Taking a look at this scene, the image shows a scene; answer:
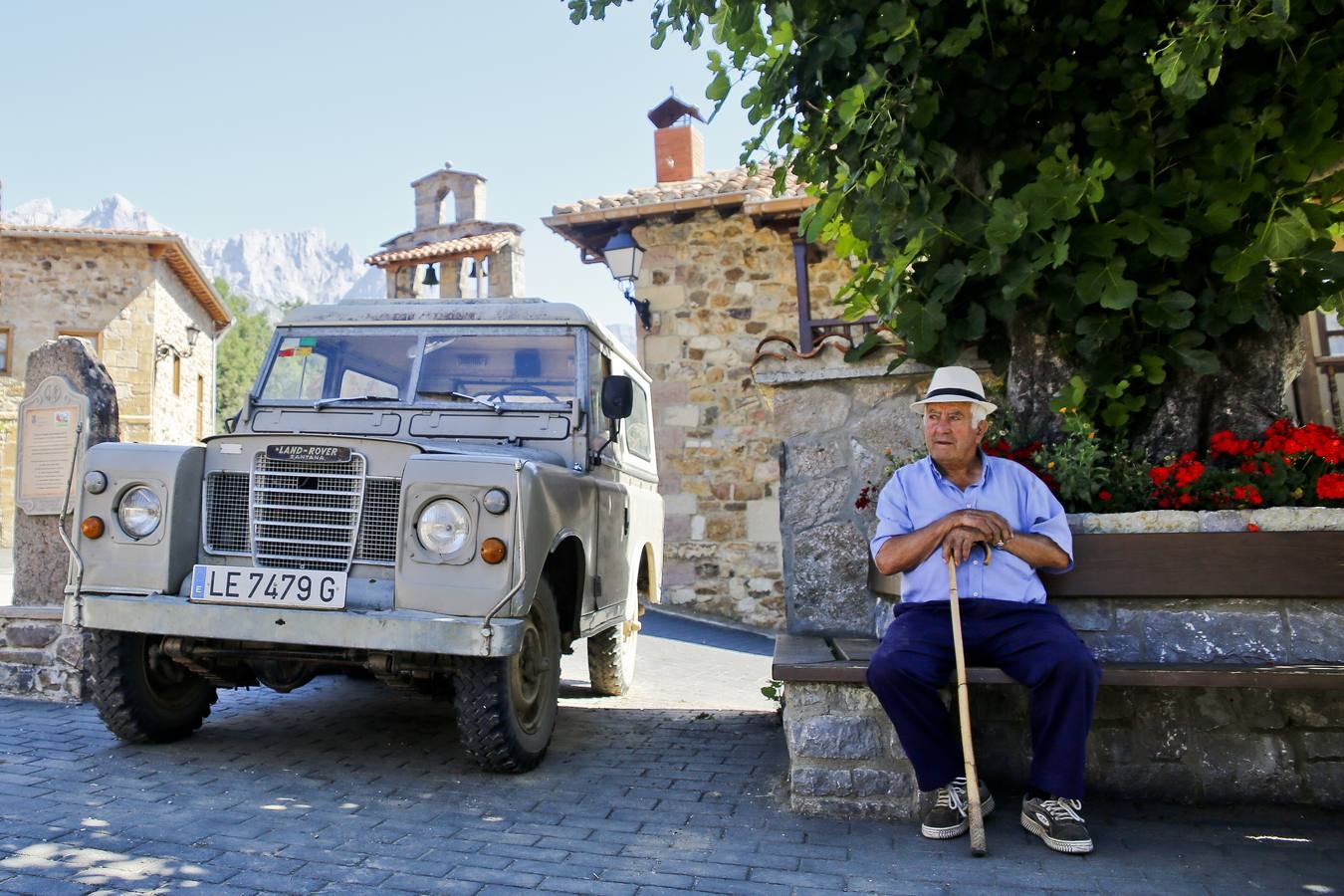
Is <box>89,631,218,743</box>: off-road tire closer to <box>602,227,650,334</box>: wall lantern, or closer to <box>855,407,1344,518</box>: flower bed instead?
<box>855,407,1344,518</box>: flower bed

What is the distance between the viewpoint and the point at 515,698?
12.5 feet

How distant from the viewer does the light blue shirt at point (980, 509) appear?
327 centimetres

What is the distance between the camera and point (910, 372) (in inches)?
177

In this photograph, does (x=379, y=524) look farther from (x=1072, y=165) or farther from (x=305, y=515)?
(x=1072, y=165)

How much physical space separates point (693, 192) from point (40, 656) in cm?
815

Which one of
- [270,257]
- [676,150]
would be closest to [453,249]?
[676,150]

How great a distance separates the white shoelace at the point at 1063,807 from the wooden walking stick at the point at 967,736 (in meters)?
0.20

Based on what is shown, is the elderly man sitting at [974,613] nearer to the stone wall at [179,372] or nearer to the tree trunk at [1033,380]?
the tree trunk at [1033,380]

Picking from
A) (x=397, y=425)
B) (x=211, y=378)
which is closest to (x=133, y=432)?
(x=211, y=378)

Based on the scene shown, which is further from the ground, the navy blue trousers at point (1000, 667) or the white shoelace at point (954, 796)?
the navy blue trousers at point (1000, 667)

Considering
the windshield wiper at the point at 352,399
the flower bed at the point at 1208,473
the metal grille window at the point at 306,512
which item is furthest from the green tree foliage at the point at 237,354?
the flower bed at the point at 1208,473

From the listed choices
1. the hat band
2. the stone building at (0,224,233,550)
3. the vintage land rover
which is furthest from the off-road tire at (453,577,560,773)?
the stone building at (0,224,233,550)

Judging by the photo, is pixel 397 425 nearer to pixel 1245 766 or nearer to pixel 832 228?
pixel 832 228

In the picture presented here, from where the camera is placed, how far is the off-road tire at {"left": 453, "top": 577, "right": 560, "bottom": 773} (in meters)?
3.63
